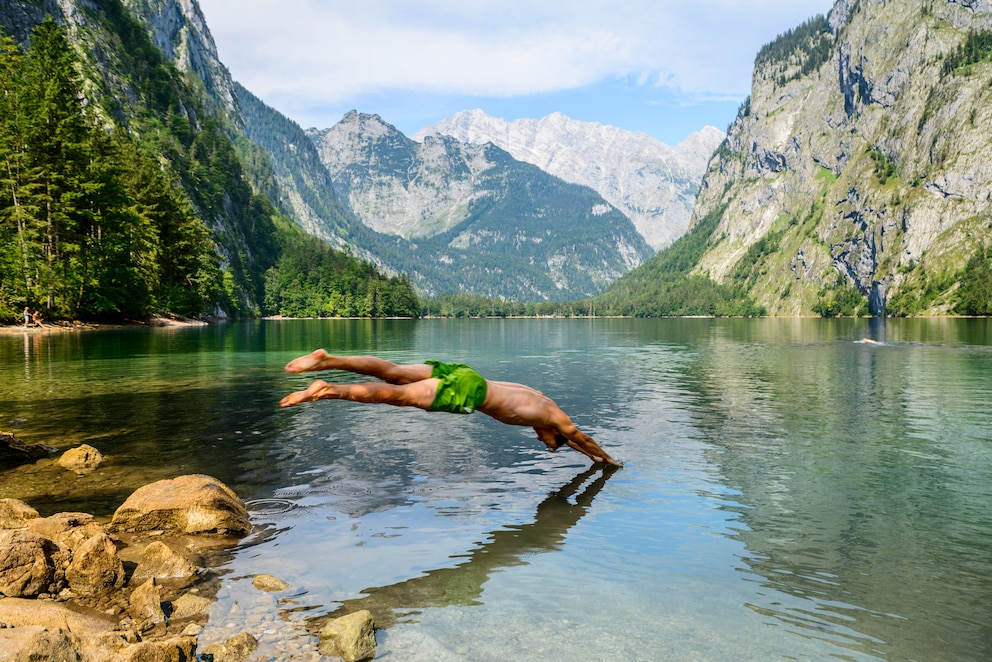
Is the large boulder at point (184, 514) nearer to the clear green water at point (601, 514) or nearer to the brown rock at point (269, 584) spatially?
the clear green water at point (601, 514)

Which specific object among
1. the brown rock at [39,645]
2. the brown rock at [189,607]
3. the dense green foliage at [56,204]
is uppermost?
the dense green foliage at [56,204]

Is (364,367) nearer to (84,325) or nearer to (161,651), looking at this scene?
(161,651)

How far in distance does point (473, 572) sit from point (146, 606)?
453 centimetres

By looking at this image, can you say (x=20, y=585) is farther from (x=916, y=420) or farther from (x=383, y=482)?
(x=916, y=420)

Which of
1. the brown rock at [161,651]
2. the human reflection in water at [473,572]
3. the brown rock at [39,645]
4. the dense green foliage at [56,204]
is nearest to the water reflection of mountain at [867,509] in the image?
the human reflection in water at [473,572]

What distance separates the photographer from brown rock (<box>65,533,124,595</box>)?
8922mm

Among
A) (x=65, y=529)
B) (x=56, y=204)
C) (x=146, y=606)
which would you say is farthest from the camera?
(x=56, y=204)

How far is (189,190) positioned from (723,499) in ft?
650

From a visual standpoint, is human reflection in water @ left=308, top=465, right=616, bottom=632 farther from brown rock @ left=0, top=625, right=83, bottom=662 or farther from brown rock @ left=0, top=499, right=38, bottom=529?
brown rock @ left=0, top=499, right=38, bottom=529

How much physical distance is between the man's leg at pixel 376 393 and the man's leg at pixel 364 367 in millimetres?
237

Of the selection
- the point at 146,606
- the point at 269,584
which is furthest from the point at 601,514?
the point at 146,606

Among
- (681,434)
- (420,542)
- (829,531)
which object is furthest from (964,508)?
(420,542)

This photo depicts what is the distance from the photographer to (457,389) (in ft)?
38.6

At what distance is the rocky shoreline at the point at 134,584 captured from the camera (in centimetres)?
684
